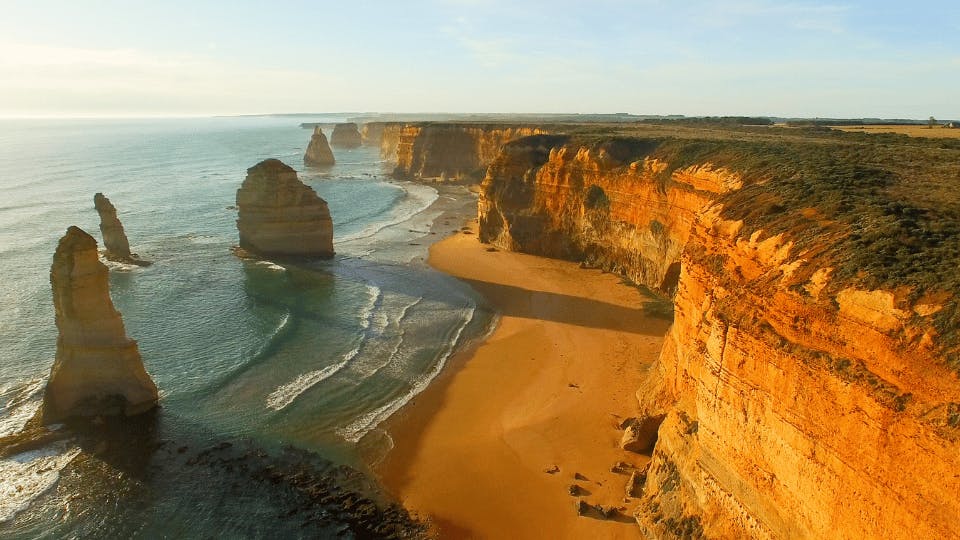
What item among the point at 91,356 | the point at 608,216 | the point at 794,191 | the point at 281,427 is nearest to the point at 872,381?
the point at 794,191

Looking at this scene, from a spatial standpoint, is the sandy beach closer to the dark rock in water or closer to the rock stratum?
the dark rock in water

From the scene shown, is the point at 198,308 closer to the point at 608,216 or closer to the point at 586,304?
the point at 586,304

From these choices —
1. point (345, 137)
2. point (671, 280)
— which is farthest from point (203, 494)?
point (345, 137)

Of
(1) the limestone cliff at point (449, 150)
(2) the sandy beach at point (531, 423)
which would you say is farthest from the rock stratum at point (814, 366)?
(1) the limestone cliff at point (449, 150)

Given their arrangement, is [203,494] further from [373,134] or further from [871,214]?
[373,134]

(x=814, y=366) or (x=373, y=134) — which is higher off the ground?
(x=814, y=366)

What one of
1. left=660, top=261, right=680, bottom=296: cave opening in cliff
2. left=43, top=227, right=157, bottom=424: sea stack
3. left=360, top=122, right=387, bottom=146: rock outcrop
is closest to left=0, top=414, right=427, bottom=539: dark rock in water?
left=43, top=227, right=157, bottom=424: sea stack
